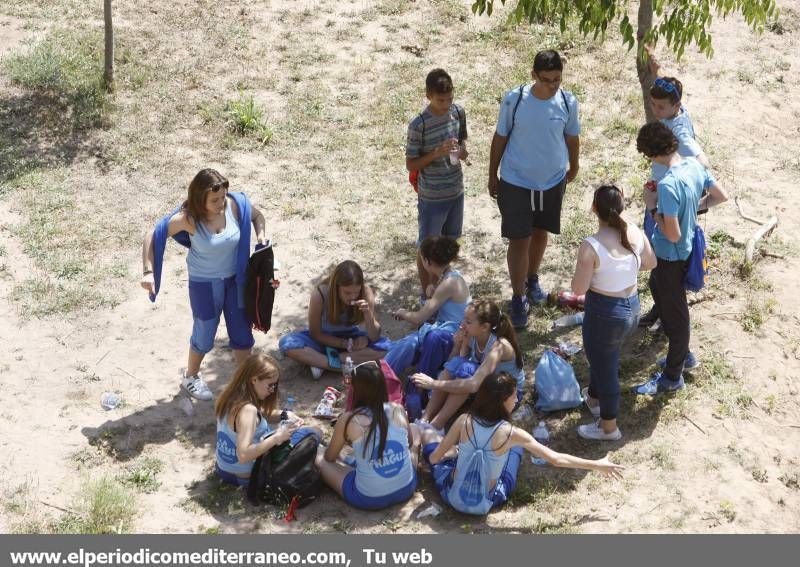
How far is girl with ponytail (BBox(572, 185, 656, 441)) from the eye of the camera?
6281 mm

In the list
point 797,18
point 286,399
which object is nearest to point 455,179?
point 286,399

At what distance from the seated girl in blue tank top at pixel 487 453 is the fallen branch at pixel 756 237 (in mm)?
3244

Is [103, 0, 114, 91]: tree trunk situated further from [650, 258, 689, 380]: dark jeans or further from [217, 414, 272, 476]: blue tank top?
[650, 258, 689, 380]: dark jeans

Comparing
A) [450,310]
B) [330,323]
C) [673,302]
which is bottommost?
[330,323]

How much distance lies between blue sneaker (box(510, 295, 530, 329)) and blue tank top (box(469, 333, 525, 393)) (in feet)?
3.50

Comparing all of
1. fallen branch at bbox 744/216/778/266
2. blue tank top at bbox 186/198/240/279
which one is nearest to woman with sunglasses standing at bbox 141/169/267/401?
blue tank top at bbox 186/198/240/279

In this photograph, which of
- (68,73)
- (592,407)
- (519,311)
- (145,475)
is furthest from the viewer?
(68,73)

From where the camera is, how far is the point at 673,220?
6.55 meters

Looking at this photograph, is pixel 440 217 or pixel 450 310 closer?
pixel 450 310

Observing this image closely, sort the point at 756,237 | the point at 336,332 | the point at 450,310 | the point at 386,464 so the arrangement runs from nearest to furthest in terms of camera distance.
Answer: the point at 386,464
the point at 450,310
the point at 336,332
the point at 756,237

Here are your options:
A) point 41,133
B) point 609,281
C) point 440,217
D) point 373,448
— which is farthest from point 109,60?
point 609,281

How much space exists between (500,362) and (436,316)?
3.10 ft

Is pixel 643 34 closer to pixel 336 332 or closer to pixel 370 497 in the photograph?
pixel 336 332

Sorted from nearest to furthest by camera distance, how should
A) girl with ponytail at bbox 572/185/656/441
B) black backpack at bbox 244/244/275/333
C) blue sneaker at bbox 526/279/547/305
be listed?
girl with ponytail at bbox 572/185/656/441 < black backpack at bbox 244/244/275/333 < blue sneaker at bbox 526/279/547/305
